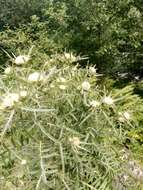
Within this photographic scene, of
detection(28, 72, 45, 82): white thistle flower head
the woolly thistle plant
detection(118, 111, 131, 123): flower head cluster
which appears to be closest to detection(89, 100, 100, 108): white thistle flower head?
→ the woolly thistle plant

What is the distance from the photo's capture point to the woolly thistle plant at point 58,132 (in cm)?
305

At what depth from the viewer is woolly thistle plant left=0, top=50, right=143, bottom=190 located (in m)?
3.05

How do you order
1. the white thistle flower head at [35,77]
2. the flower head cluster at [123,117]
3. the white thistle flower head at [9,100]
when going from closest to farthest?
the white thistle flower head at [9,100] < the white thistle flower head at [35,77] < the flower head cluster at [123,117]

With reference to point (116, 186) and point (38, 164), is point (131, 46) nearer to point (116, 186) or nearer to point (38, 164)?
point (116, 186)

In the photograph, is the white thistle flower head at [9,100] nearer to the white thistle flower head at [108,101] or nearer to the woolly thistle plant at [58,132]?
the woolly thistle plant at [58,132]

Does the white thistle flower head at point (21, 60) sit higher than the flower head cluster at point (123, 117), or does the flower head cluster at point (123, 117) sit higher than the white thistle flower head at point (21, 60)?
the white thistle flower head at point (21, 60)

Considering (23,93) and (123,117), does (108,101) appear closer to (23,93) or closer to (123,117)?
(123,117)

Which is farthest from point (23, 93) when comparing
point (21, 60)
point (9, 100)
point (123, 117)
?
point (123, 117)

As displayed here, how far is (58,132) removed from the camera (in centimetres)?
320

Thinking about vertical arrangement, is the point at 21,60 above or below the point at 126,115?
above

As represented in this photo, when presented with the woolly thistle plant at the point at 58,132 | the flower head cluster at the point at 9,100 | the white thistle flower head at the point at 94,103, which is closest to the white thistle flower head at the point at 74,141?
the woolly thistle plant at the point at 58,132

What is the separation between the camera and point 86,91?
10.7 feet

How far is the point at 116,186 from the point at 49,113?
837mm

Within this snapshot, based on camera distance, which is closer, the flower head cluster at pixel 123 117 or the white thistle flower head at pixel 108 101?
the white thistle flower head at pixel 108 101
